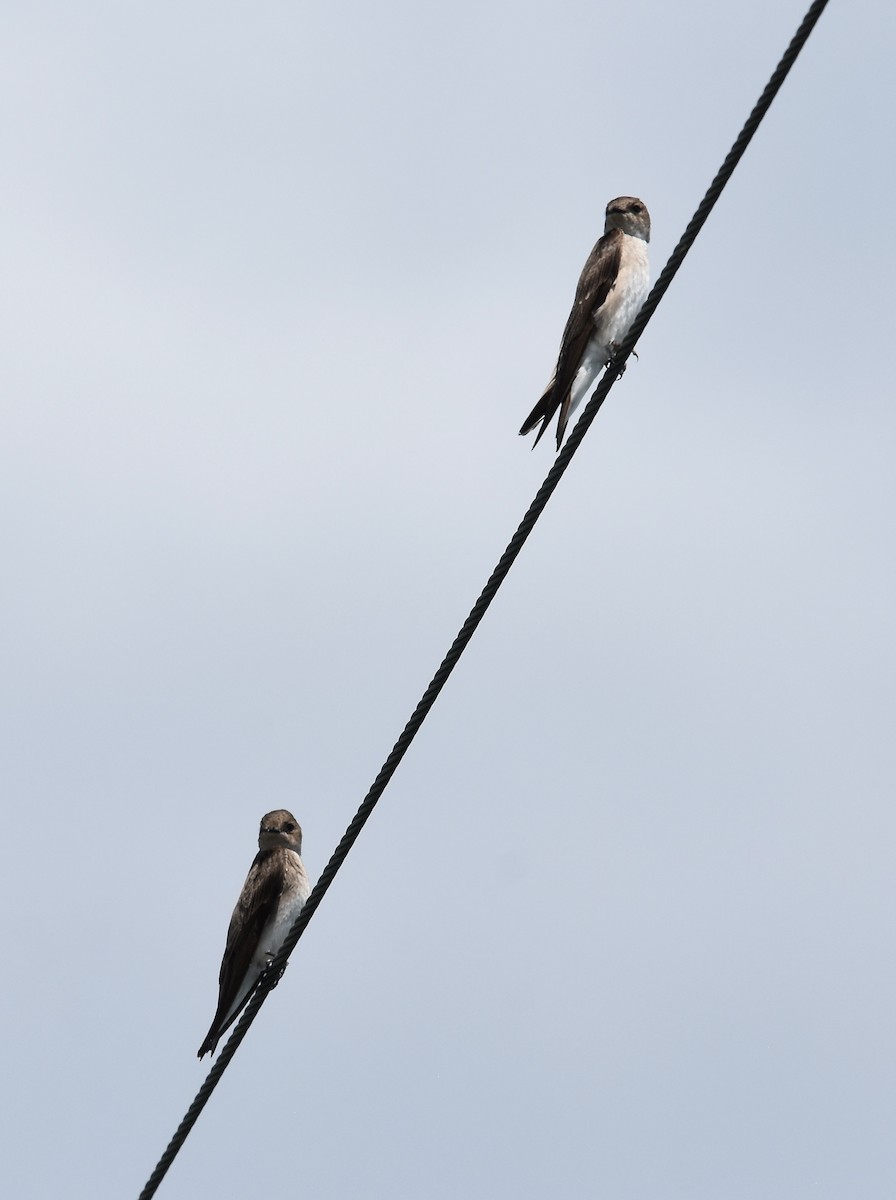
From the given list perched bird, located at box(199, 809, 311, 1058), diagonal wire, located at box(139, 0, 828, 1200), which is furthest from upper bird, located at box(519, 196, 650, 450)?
diagonal wire, located at box(139, 0, 828, 1200)

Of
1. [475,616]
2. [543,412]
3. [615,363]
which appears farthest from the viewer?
[543,412]

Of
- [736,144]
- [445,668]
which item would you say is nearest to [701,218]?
[736,144]

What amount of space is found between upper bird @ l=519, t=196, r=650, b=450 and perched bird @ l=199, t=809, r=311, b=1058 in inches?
129

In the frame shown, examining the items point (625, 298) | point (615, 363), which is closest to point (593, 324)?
point (625, 298)

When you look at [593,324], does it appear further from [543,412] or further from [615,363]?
[615,363]

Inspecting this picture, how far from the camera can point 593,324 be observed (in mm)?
12328

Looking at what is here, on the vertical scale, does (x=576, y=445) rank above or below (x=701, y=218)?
below

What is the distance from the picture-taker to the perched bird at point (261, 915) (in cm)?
1224

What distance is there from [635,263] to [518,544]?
5.47 meters

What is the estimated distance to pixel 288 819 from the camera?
44.9ft

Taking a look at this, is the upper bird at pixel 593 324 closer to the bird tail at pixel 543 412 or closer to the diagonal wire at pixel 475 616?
the bird tail at pixel 543 412

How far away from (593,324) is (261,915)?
4.23m

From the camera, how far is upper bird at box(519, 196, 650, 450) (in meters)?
12.2

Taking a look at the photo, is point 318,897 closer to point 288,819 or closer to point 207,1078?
point 207,1078
